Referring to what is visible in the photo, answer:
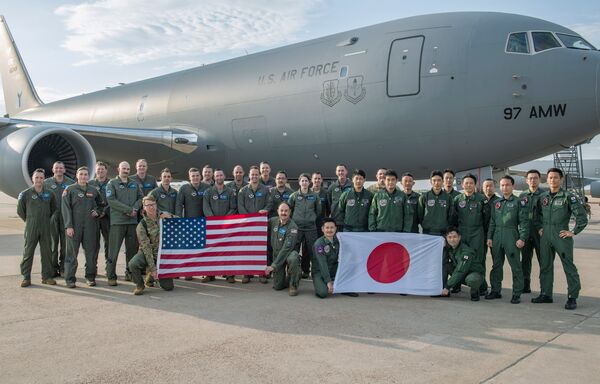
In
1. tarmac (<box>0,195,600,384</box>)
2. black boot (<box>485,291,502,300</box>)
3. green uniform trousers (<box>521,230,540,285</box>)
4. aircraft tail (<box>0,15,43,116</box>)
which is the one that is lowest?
tarmac (<box>0,195,600,384</box>)

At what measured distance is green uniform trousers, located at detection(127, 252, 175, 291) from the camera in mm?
6230

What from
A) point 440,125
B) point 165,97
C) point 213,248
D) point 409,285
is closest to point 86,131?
point 165,97

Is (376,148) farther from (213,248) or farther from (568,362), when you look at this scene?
(568,362)

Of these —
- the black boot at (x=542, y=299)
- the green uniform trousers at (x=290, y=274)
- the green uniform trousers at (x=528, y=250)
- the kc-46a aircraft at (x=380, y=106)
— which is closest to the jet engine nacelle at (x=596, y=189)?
the kc-46a aircraft at (x=380, y=106)

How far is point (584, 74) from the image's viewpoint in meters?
7.65

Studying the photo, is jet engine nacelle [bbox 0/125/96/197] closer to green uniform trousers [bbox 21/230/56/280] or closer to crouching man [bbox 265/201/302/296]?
green uniform trousers [bbox 21/230/56/280]

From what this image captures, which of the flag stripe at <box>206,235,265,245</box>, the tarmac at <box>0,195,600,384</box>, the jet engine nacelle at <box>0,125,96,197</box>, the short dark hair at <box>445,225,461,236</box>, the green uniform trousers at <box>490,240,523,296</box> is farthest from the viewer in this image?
the jet engine nacelle at <box>0,125,96,197</box>

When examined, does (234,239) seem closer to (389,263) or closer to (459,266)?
(389,263)

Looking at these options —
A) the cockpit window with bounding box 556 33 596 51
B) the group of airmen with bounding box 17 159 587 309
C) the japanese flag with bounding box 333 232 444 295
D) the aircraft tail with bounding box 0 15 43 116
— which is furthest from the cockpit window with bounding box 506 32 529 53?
the aircraft tail with bounding box 0 15 43 116

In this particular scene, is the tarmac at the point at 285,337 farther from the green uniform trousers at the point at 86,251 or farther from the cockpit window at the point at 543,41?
the cockpit window at the point at 543,41

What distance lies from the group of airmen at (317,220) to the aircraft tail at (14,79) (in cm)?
1566

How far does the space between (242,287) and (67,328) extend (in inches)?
96.3

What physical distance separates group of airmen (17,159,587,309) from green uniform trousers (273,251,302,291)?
13 mm

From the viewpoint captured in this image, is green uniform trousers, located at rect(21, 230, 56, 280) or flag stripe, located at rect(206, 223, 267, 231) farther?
flag stripe, located at rect(206, 223, 267, 231)
